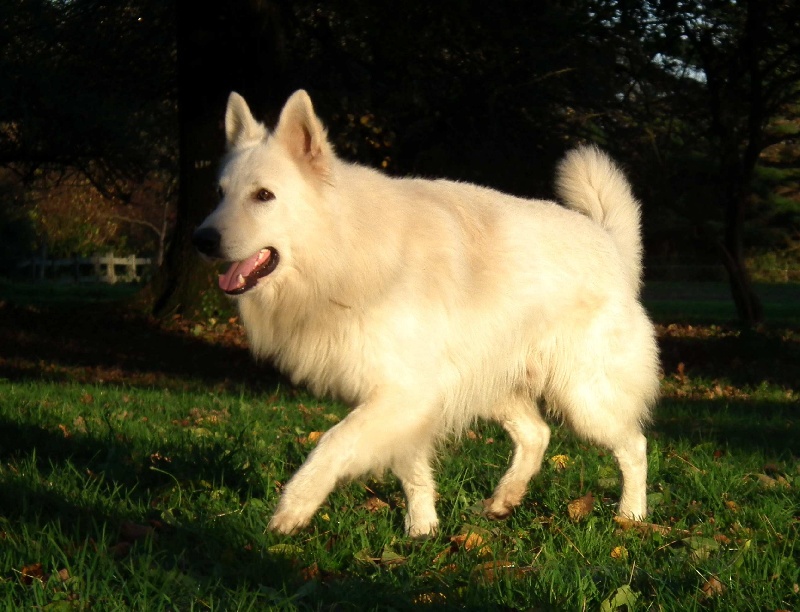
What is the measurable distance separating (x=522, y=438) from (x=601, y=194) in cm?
160

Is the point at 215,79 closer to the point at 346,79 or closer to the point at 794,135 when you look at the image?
the point at 346,79

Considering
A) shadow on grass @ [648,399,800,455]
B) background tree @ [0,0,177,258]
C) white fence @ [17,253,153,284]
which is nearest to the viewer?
shadow on grass @ [648,399,800,455]

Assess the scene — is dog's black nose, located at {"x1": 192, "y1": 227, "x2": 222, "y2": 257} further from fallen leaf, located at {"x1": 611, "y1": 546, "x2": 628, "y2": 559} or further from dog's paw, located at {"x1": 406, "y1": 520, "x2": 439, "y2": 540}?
fallen leaf, located at {"x1": 611, "y1": 546, "x2": 628, "y2": 559}

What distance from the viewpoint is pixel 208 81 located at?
15.8m

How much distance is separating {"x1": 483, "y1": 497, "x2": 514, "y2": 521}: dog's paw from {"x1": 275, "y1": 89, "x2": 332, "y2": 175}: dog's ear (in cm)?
182

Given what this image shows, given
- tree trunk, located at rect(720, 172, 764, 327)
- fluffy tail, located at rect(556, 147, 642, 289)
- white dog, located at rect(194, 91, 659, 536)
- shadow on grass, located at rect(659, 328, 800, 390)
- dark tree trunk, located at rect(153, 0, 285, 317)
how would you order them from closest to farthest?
white dog, located at rect(194, 91, 659, 536) → fluffy tail, located at rect(556, 147, 642, 289) → shadow on grass, located at rect(659, 328, 800, 390) → dark tree trunk, located at rect(153, 0, 285, 317) → tree trunk, located at rect(720, 172, 764, 327)

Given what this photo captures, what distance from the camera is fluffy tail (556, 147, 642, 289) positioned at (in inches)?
253

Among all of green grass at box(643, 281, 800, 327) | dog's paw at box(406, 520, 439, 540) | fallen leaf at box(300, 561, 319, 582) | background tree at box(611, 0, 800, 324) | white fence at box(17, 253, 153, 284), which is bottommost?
white fence at box(17, 253, 153, 284)

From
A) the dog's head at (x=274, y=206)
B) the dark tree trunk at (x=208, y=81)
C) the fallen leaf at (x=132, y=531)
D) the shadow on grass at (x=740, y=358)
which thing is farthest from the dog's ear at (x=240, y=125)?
the dark tree trunk at (x=208, y=81)

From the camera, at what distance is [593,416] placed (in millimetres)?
5711

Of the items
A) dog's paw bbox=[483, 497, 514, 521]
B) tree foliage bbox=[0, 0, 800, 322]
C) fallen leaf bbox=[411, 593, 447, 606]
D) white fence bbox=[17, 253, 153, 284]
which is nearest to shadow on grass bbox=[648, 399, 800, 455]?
dog's paw bbox=[483, 497, 514, 521]

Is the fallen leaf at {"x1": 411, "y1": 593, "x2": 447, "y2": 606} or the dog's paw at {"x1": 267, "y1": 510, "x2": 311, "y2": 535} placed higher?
the fallen leaf at {"x1": 411, "y1": 593, "x2": 447, "y2": 606}

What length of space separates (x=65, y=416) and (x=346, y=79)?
11359 millimetres

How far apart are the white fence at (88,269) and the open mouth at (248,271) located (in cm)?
3987
